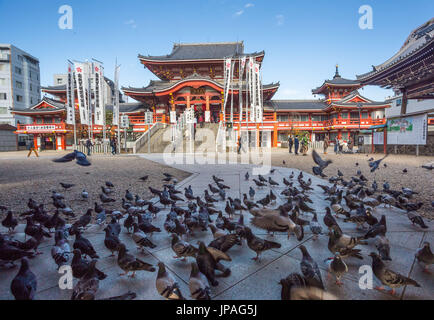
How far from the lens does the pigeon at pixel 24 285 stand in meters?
1.75

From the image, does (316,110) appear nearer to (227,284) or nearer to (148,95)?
(148,95)

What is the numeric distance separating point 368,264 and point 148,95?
95.4ft

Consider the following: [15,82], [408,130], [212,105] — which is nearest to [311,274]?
[408,130]

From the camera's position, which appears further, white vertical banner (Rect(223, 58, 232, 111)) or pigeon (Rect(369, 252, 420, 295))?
white vertical banner (Rect(223, 58, 232, 111))

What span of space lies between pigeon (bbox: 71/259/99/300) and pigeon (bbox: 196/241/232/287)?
0.93 m

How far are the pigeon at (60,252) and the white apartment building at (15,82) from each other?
165 feet

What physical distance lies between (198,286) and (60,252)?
1739 millimetres

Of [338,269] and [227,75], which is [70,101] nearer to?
[227,75]

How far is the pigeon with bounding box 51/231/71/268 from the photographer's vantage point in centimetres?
227

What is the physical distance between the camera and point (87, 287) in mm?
1813

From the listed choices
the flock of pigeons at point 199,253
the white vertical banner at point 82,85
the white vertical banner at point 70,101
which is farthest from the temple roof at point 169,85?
the flock of pigeons at point 199,253

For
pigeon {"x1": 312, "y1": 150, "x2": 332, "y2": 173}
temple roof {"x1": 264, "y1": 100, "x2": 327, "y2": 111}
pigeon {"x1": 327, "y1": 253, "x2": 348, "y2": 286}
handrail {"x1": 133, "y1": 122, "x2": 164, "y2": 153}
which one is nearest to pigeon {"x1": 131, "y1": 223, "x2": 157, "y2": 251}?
pigeon {"x1": 327, "y1": 253, "x2": 348, "y2": 286}

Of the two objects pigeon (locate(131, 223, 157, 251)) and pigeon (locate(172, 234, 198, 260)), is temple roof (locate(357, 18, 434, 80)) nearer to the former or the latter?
pigeon (locate(172, 234, 198, 260))
